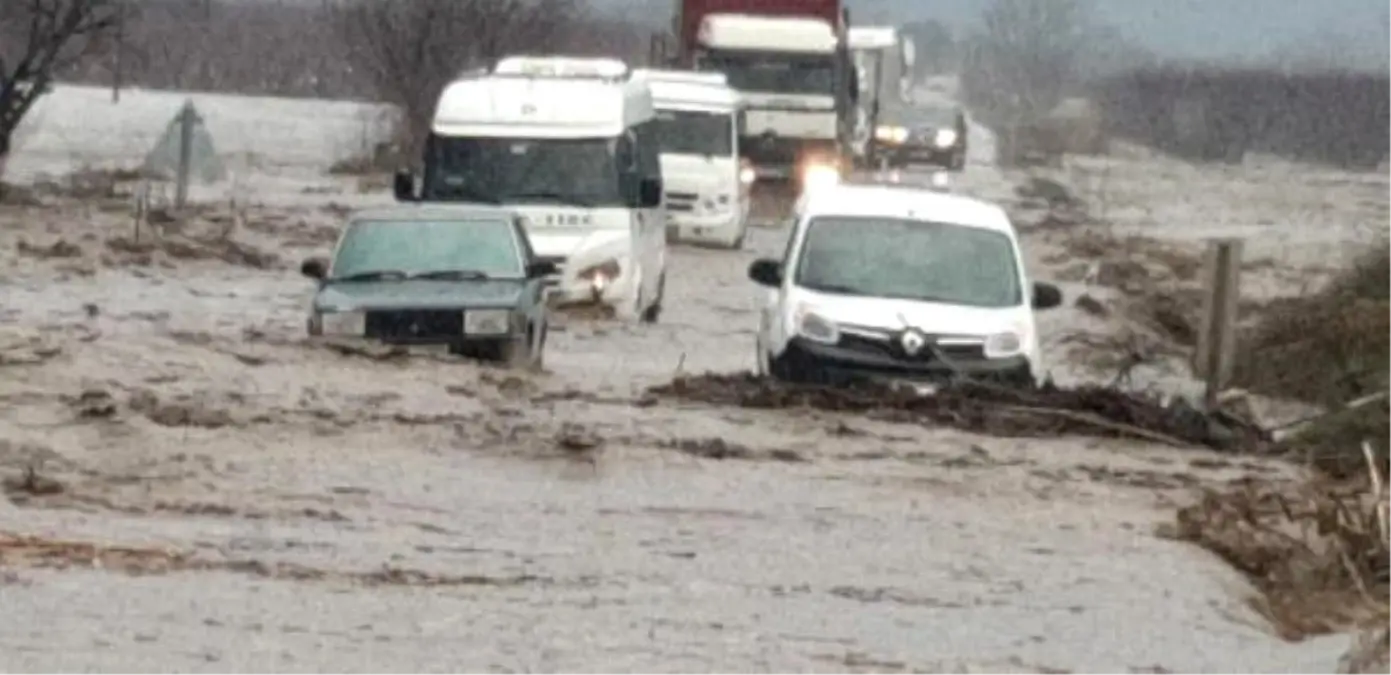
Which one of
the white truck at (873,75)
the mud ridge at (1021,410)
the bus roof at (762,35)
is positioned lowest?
the white truck at (873,75)

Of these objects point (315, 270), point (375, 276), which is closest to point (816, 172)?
point (315, 270)

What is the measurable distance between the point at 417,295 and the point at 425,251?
2.92ft

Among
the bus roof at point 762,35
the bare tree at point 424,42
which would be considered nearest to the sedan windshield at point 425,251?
the bus roof at point 762,35

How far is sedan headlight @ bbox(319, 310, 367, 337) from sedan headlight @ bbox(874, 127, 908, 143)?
5266 cm

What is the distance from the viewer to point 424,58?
62406 millimetres

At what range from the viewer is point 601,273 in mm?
27391

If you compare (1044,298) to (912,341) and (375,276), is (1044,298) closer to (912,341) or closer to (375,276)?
(912,341)

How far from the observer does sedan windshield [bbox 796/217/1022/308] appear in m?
20.8

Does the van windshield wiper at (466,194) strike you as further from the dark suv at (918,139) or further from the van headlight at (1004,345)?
the dark suv at (918,139)

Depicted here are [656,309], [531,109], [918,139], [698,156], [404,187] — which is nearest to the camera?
[404,187]

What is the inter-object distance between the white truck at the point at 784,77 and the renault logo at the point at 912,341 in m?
26.7

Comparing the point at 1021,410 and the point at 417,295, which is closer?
the point at 1021,410

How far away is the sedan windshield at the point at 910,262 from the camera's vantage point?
20.8m

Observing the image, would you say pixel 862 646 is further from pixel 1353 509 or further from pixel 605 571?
pixel 1353 509
